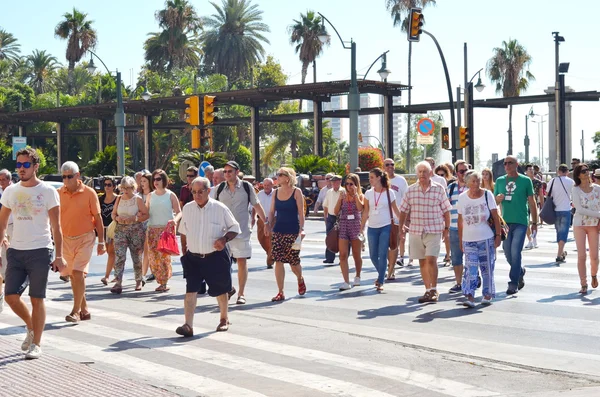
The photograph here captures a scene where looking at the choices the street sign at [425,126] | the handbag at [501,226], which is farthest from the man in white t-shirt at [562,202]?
the street sign at [425,126]

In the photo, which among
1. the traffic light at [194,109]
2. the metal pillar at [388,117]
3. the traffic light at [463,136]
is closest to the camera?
the traffic light at [194,109]

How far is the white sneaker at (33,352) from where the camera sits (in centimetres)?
827

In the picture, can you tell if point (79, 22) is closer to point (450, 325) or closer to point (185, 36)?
point (185, 36)

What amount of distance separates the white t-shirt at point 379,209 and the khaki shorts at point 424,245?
1.22 m

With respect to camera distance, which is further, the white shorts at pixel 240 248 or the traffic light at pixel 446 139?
the traffic light at pixel 446 139

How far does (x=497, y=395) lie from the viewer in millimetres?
6840

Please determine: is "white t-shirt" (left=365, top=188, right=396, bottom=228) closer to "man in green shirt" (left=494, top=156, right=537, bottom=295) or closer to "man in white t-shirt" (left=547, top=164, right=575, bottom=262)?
"man in green shirt" (left=494, top=156, right=537, bottom=295)

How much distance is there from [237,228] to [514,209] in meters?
4.42

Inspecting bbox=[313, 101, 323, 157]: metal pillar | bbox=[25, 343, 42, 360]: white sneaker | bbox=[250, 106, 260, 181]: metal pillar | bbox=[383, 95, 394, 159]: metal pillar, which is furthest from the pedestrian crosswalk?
bbox=[250, 106, 260, 181]: metal pillar

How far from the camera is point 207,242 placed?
9.84m

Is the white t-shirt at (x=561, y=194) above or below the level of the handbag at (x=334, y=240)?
above

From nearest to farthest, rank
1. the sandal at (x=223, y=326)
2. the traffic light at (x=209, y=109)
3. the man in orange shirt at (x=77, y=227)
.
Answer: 1. the sandal at (x=223, y=326)
2. the man in orange shirt at (x=77, y=227)
3. the traffic light at (x=209, y=109)

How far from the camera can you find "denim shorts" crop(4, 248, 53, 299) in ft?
28.0

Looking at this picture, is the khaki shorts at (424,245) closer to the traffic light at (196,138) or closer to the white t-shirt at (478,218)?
the white t-shirt at (478,218)
